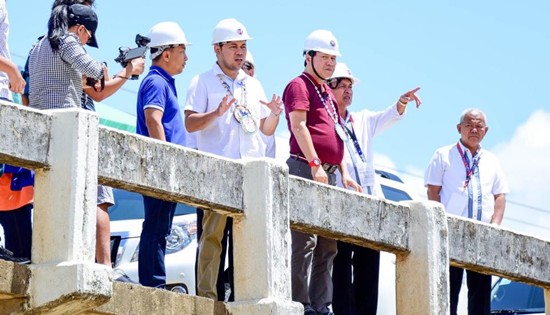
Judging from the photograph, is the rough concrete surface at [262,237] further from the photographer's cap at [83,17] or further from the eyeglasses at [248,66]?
the eyeglasses at [248,66]

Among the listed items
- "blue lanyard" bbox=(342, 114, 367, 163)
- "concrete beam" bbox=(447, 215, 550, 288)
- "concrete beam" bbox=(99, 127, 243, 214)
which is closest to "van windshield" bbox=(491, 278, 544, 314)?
"concrete beam" bbox=(447, 215, 550, 288)

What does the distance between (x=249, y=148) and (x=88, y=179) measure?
2285mm

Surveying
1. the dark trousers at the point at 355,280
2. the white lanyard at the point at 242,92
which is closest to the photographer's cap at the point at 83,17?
the white lanyard at the point at 242,92

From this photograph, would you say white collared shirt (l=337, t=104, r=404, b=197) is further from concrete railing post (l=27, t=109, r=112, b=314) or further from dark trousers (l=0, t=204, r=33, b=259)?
concrete railing post (l=27, t=109, r=112, b=314)

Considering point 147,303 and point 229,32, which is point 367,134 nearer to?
point 229,32

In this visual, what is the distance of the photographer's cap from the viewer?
8969 millimetres

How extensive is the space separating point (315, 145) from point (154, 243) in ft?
5.12

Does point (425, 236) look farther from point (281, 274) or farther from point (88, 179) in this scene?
point (88, 179)

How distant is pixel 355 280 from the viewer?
9.75 meters

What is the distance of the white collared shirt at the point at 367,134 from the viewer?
422 inches

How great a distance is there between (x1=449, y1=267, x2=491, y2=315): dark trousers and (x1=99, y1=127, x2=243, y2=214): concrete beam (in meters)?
2.61

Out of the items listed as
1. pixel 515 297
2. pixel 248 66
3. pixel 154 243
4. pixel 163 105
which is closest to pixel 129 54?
pixel 163 105

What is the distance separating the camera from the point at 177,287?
10164 millimetres

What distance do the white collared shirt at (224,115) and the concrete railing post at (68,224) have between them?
203cm
